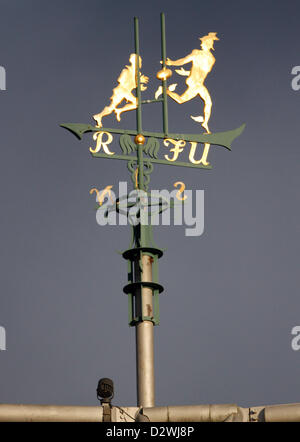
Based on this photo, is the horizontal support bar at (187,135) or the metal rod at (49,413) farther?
the horizontal support bar at (187,135)

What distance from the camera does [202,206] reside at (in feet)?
128

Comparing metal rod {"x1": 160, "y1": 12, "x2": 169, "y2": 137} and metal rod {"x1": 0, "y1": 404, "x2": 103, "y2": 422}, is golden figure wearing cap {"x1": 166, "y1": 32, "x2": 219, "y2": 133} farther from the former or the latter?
metal rod {"x1": 0, "y1": 404, "x2": 103, "y2": 422}

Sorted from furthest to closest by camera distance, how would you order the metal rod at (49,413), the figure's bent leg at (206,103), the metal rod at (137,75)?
the figure's bent leg at (206,103)
the metal rod at (137,75)
the metal rod at (49,413)

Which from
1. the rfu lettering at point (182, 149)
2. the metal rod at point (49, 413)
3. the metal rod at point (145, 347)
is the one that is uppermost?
the rfu lettering at point (182, 149)

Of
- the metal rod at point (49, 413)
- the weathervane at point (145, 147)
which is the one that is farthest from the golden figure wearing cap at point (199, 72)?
the metal rod at point (49, 413)

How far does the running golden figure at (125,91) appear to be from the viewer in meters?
39.2

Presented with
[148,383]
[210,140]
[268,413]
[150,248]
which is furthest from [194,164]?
[268,413]

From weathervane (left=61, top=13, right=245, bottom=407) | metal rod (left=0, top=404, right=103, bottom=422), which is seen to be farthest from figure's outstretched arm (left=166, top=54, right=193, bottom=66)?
metal rod (left=0, top=404, right=103, bottom=422)

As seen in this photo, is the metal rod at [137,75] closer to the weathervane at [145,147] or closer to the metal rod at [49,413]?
the weathervane at [145,147]

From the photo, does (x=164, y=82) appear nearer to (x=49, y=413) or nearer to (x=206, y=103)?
(x=206, y=103)

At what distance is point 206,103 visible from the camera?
39.9 m

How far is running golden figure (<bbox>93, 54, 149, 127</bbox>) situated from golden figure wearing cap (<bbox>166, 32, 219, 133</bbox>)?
41.7 inches

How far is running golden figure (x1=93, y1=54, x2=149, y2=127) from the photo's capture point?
3916 cm
